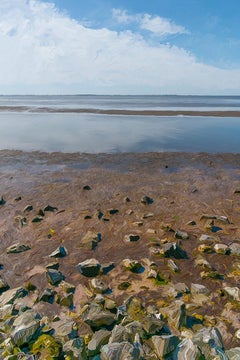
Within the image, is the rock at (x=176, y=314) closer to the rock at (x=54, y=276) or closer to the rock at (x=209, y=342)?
the rock at (x=209, y=342)

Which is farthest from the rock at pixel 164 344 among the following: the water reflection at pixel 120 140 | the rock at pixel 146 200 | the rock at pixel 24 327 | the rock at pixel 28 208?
the water reflection at pixel 120 140

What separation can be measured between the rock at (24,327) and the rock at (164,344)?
2149 mm

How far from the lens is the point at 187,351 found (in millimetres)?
4230

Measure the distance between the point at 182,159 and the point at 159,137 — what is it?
918 centimetres

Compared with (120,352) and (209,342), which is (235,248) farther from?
(120,352)

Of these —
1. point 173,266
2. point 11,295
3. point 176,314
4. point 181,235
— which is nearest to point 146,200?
Result: point 181,235

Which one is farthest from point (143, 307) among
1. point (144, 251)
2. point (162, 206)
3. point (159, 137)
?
point (159, 137)

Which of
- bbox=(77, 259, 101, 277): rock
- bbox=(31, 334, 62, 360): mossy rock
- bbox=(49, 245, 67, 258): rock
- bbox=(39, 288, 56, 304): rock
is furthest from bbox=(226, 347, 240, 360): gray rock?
bbox=(49, 245, 67, 258): rock

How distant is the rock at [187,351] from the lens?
4.17 meters

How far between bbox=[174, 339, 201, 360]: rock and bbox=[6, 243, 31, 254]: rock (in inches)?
208

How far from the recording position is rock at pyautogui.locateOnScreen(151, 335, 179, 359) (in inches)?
170

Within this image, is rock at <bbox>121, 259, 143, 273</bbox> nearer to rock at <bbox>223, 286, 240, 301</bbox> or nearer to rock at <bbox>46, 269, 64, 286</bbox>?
rock at <bbox>46, 269, 64, 286</bbox>

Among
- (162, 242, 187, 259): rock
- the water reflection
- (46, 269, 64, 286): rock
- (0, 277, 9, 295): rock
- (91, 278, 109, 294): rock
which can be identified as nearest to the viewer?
(91, 278, 109, 294): rock

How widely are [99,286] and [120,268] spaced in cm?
94
